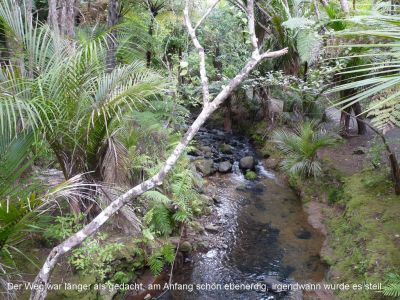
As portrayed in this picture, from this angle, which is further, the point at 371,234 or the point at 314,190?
the point at 314,190

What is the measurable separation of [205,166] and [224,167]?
1.93 ft

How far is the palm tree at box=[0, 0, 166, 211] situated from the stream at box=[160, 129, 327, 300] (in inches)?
102

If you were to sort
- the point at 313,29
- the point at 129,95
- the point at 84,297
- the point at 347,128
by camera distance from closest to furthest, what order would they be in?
the point at 129,95
the point at 84,297
the point at 313,29
the point at 347,128

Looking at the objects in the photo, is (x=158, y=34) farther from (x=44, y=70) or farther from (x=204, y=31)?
(x=44, y=70)

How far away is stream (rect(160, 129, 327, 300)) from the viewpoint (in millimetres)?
5023

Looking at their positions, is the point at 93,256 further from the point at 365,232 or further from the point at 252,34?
the point at 365,232

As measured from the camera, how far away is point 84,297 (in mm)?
3834

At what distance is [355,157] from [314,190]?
4.57 ft

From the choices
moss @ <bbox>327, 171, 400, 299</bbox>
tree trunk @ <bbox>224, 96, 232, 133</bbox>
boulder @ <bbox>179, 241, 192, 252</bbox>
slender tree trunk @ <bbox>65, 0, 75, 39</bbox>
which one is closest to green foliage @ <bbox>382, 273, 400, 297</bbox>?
moss @ <bbox>327, 171, 400, 299</bbox>

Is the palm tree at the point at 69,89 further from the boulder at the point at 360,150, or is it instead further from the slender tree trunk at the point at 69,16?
the boulder at the point at 360,150

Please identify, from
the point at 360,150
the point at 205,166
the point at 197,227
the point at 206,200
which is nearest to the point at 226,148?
the point at 205,166

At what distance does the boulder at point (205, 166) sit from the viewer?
352 inches

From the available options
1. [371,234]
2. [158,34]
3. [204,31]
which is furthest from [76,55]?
[204,31]

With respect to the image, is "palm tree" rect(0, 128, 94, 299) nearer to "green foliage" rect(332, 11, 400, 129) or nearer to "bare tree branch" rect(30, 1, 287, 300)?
"bare tree branch" rect(30, 1, 287, 300)
